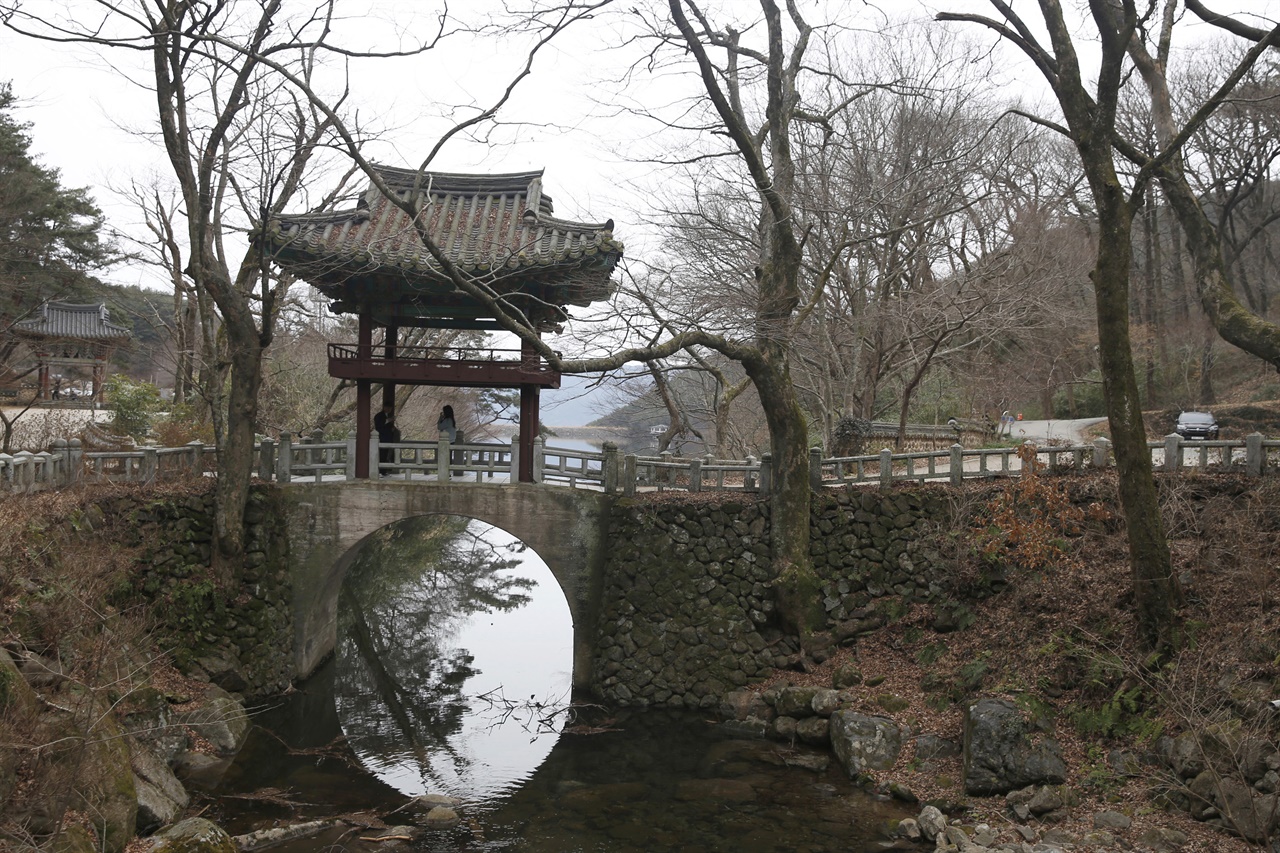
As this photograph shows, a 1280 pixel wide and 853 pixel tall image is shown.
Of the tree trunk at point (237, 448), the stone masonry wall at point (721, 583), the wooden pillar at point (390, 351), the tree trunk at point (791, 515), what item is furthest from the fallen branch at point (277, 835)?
the wooden pillar at point (390, 351)

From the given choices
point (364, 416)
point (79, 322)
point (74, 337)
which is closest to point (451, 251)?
point (364, 416)

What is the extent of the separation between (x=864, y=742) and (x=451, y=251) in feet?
31.2

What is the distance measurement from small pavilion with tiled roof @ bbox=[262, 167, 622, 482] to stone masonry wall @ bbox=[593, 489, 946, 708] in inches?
102

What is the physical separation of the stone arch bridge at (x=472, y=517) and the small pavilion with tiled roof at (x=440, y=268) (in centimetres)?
58

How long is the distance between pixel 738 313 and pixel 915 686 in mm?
6730

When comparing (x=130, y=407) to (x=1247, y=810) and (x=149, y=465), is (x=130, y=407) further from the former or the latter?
(x=1247, y=810)

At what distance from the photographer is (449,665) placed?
1753 centimetres

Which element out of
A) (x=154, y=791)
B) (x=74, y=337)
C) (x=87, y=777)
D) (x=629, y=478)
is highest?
(x=74, y=337)

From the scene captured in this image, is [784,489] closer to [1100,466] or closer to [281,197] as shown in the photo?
[1100,466]

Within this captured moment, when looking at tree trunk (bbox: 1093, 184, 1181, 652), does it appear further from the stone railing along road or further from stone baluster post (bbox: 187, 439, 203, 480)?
stone baluster post (bbox: 187, 439, 203, 480)

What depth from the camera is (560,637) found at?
2028 cm

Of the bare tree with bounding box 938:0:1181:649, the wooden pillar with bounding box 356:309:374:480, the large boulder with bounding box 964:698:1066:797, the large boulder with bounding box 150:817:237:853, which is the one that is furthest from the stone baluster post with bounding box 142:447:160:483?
the bare tree with bounding box 938:0:1181:649

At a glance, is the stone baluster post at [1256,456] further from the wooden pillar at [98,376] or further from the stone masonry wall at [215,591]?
the wooden pillar at [98,376]

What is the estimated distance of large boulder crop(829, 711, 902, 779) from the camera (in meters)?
11.2
